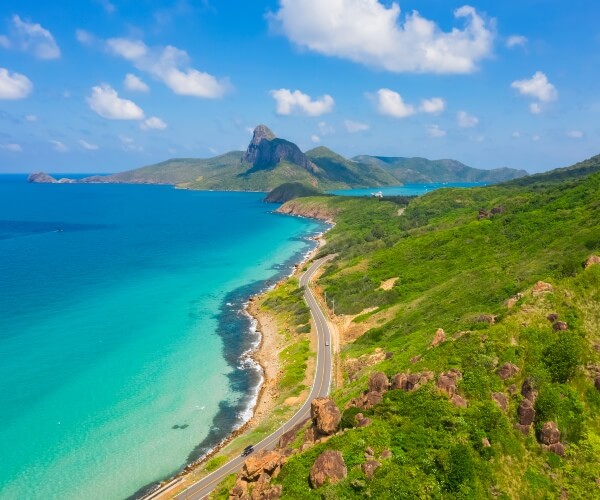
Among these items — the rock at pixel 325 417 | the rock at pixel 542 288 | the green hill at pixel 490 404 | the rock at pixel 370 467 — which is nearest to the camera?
the green hill at pixel 490 404

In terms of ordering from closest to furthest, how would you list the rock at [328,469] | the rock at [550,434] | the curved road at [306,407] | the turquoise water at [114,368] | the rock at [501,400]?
the rock at [328,469]
the rock at [550,434]
the rock at [501,400]
the curved road at [306,407]
the turquoise water at [114,368]

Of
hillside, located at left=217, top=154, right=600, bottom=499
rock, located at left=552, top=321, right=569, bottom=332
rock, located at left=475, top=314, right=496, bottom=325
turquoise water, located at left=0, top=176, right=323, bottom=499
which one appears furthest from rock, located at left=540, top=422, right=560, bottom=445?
turquoise water, located at left=0, top=176, right=323, bottom=499

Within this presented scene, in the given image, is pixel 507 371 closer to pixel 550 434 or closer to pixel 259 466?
pixel 550 434

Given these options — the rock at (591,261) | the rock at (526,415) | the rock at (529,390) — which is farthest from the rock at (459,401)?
the rock at (591,261)

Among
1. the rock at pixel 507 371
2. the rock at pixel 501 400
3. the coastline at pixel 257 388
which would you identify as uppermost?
the rock at pixel 507 371

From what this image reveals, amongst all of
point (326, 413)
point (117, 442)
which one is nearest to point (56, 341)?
point (117, 442)

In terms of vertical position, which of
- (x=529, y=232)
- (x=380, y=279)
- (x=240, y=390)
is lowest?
(x=240, y=390)

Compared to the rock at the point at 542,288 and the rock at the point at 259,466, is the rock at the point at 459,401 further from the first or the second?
the rock at the point at 542,288

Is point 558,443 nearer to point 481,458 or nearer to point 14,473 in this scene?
point 481,458
